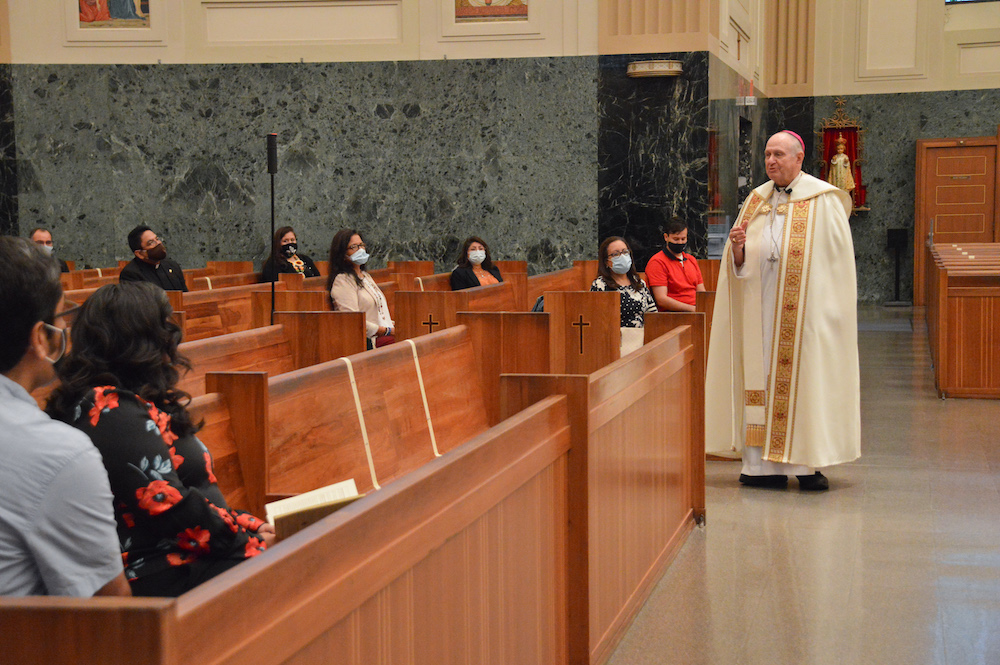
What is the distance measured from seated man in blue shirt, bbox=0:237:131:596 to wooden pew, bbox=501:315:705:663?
4.46 feet

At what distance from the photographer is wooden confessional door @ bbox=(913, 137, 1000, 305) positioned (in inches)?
664

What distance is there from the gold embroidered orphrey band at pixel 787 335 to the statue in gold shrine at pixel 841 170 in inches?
481

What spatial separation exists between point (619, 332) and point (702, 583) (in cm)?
205

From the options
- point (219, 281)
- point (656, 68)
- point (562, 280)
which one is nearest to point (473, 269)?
point (562, 280)

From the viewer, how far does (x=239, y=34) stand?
12.1 m

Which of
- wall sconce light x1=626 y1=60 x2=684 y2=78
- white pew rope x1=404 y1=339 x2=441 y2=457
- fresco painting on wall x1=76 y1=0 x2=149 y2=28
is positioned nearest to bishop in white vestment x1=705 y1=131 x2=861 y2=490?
white pew rope x1=404 y1=339 x2=441 y2=457

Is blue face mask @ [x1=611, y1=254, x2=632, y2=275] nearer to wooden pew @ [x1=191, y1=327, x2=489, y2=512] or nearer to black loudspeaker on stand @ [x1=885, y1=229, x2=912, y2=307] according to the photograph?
wooden pew @ [x1=191, y1=327, x2=489, y2=512]

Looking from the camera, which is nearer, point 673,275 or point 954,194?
point 673,275

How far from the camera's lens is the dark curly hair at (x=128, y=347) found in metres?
2.27

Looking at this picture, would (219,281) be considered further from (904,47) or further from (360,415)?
(904,47)

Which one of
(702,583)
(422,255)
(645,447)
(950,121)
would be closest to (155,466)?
(645,447)

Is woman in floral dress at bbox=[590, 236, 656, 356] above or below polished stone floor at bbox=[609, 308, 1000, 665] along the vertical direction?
above

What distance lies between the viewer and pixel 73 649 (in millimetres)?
1174

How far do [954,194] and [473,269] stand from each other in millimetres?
10878
